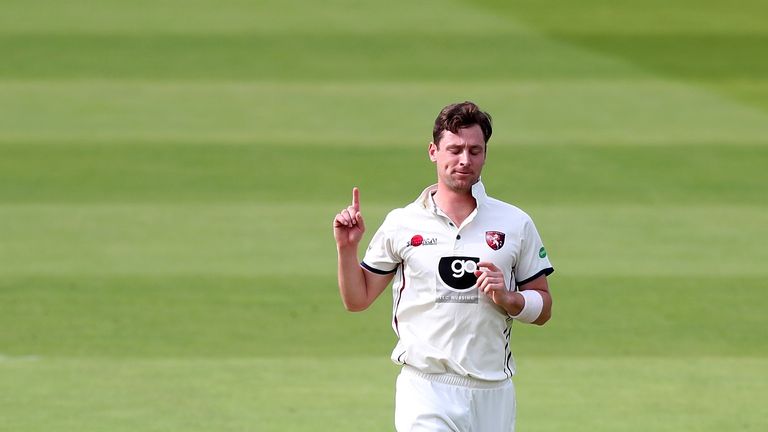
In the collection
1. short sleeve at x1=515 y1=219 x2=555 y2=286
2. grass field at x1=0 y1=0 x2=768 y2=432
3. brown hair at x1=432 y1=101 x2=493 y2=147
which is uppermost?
grass field at x1=0 y1=0 x2=768 y2=432

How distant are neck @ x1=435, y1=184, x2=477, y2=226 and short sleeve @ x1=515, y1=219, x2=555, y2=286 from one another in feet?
0.76

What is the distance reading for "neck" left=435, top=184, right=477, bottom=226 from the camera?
5.56m

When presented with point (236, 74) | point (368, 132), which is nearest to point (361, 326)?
point (368, 132)

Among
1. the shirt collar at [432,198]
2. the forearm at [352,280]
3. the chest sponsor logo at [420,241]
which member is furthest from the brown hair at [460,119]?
the forearm at [352,280]

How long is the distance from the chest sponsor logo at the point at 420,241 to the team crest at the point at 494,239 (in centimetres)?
20

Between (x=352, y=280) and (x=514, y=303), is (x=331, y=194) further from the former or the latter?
(x=514, y=303)

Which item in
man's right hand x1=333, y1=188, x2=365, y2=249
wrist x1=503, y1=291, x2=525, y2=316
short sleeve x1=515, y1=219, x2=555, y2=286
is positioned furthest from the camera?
short sleeve x1=515, y1=219, x2=555, y2=286

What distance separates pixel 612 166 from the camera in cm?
1480

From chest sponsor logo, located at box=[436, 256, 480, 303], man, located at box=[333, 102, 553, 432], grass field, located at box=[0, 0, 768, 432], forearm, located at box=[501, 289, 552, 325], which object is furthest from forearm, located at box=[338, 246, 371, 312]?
grass field, located at box=[0, 0, 768, 432]

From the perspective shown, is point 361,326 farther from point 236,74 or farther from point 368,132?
point 236,74

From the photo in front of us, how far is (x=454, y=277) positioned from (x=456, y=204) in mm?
288

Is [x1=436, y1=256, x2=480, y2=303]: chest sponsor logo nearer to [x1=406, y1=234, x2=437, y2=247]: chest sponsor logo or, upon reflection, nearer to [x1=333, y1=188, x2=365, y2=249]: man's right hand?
[x1=406, y1=234, x2=437, y2=247]: chest sponsor logo

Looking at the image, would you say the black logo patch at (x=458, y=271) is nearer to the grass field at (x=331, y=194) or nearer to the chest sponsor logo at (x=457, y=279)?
the chest sponsor logo at (x=457, y=279)

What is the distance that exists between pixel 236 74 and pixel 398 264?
13.2m
